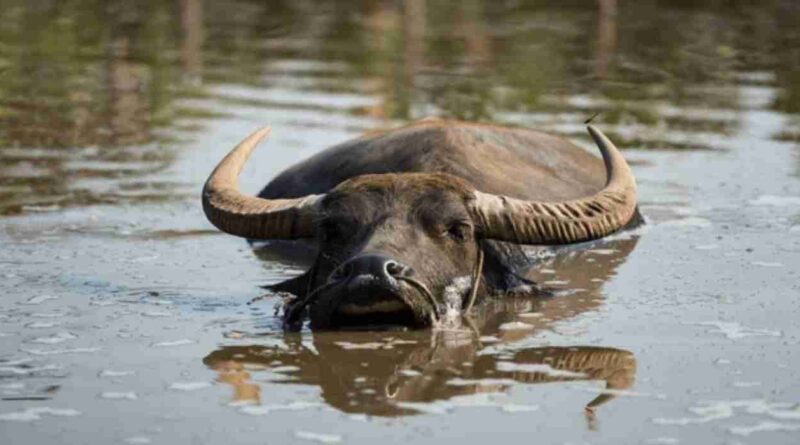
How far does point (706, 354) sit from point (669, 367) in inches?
10.0

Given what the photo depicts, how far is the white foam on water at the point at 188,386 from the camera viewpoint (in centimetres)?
627

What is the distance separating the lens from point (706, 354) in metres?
6.79

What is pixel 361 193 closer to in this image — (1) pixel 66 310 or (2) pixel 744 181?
(1) pixel 66 310

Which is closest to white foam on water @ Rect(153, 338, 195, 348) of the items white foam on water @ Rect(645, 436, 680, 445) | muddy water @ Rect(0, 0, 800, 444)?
muddy water @ Rect(0, 0, 800, 444)

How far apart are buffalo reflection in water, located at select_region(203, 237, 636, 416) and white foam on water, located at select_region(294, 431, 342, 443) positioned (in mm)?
294

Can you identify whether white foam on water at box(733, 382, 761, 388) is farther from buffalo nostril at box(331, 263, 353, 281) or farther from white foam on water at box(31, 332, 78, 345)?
white foam on water at box(31, 332, 78, 345)

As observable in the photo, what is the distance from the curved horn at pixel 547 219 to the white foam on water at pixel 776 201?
2.53 meters

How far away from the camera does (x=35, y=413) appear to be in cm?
594

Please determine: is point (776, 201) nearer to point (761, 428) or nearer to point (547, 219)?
point (547, 219)

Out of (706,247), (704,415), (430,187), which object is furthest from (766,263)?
(704,415)

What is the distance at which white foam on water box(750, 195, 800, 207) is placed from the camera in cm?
1021

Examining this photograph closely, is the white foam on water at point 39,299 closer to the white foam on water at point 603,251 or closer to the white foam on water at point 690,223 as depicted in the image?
the white foam on water at point 603,251

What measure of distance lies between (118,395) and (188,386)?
0.81 feet

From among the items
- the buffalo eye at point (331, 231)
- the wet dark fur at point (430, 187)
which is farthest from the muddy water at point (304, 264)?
the buffalo eye at point (331, 231)
